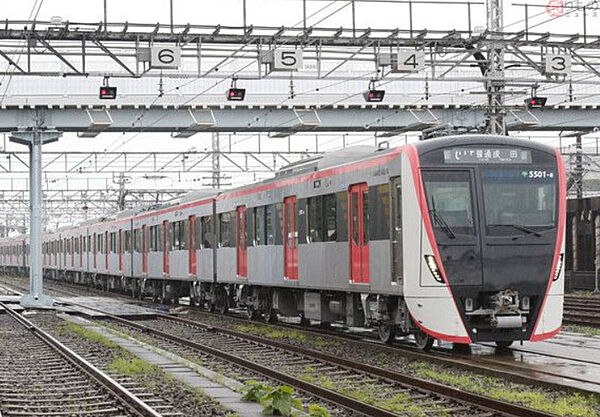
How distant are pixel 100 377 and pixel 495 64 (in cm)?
1655

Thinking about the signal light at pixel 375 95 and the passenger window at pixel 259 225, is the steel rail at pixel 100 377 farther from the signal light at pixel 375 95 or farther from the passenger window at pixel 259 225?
the signal light at pixel 375 95

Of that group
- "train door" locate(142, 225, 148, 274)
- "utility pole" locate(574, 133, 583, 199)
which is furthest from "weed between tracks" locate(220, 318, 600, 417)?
"utility pole" locate(574, 133, 583, 199)

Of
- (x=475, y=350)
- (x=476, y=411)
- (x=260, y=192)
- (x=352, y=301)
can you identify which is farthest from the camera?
(x=260, y=192)

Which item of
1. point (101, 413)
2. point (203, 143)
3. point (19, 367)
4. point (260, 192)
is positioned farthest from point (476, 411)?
point (203, 143)

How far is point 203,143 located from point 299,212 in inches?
1615

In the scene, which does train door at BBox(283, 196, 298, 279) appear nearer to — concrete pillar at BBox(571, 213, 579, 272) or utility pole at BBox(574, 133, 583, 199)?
concrete pillar at BBox(571, 213, 579, 272)

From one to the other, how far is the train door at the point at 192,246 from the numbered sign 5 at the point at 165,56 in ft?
20.7

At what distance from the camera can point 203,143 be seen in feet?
201

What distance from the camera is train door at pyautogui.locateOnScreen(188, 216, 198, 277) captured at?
1188 inches

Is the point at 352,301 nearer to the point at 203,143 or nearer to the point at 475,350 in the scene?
the point at 475,350

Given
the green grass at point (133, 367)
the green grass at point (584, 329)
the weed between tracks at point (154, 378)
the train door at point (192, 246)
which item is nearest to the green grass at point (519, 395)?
the weed between tracks at point (154, 378)

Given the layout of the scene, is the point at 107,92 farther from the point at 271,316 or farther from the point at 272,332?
the point at 272,332

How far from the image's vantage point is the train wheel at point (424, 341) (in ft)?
52.2

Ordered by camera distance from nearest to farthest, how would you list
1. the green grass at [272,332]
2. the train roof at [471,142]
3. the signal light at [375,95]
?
the train roof at [471,142], the green grass at [272,332], the signal light at [375,95]
